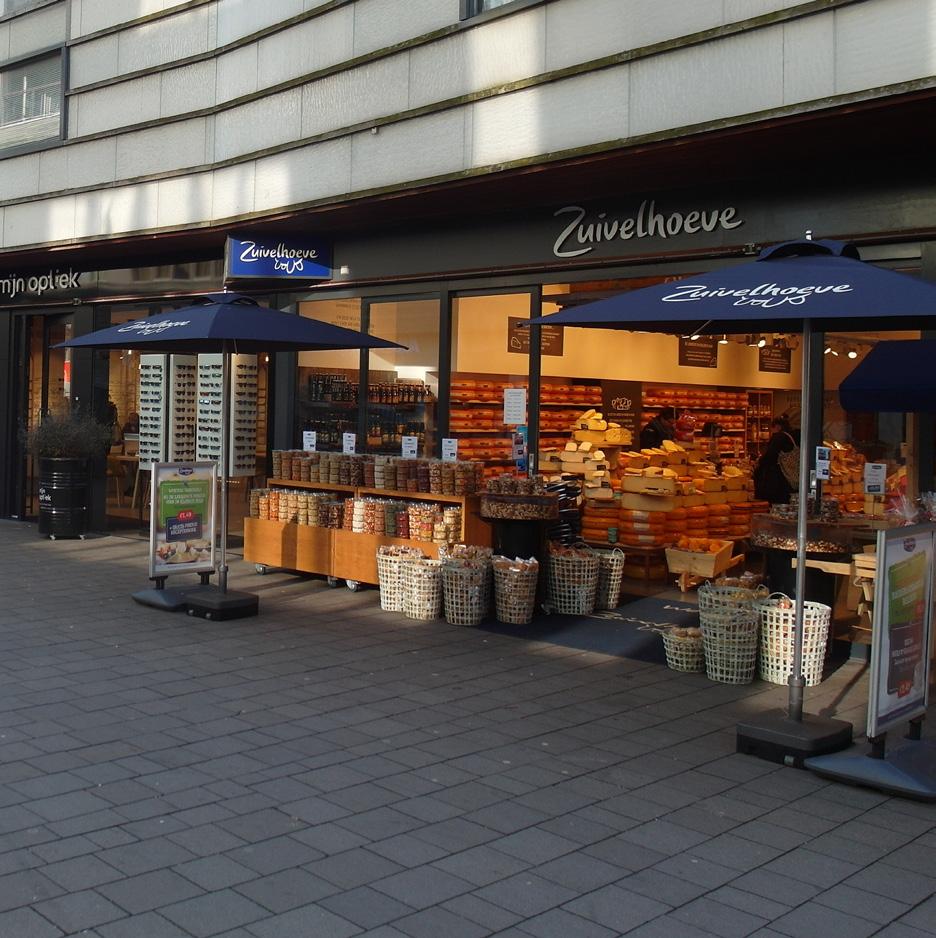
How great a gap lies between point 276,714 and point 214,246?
30.3 feet

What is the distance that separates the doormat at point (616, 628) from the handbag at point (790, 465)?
6.96ft

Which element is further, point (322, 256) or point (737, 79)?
point (322, 256)

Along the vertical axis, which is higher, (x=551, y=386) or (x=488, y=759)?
→ (x=551, y=386)

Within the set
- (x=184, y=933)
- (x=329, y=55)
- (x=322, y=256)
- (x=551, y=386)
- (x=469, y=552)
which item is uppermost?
(x=329, y=55)

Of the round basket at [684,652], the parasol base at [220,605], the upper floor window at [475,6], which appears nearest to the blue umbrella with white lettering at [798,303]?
the round basket at [684,652]

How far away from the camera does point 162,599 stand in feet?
33.9

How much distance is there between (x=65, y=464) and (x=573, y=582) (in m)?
8.23

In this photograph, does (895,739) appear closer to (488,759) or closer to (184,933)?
(488,759)

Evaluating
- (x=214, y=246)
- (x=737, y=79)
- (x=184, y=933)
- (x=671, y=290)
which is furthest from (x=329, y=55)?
(x=184, y=933)

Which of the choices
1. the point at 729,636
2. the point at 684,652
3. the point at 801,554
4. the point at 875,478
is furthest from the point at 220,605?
the point at 875,478

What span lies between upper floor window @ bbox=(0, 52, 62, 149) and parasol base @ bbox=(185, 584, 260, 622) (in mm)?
9135

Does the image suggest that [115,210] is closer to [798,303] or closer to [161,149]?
[161,149]

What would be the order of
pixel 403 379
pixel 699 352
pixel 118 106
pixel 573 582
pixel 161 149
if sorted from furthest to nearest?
pixel 699 352 < pixel 118 106 < pixel 161 149 < pixel 403 379 < pixel 573 582

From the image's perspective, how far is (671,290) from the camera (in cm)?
651
